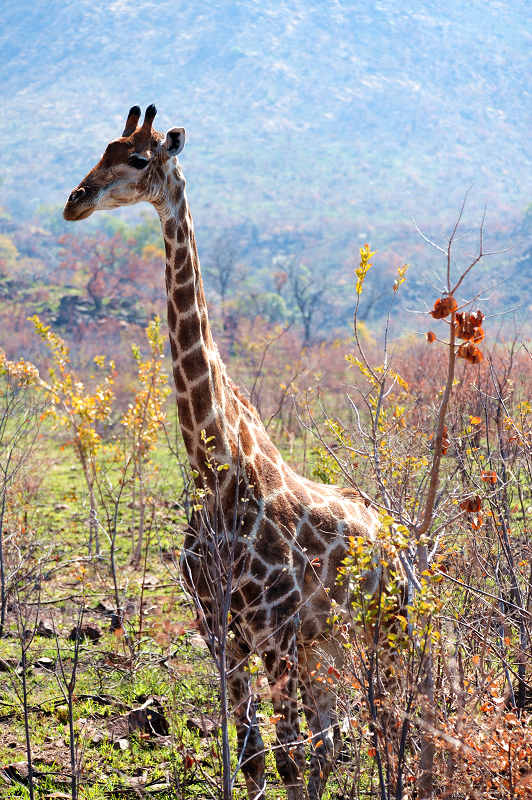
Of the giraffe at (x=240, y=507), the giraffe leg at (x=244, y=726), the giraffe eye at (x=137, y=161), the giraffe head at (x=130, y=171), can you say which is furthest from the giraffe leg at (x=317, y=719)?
the giraffe eye at (x=137, y=161)

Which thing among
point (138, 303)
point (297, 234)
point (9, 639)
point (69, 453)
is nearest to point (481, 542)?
point (9, 639)

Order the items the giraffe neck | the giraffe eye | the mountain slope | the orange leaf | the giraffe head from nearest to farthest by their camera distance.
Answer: the orange leaf
the giraffe head
the giraffe eye
the giraffe neck
the mountain slope

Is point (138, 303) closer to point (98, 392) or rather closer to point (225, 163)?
point (98, 392)

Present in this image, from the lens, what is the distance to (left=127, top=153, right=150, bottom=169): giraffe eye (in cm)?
423

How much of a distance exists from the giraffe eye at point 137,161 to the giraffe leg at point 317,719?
9.11ft

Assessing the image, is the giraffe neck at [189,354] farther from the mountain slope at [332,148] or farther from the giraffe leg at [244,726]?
the mountain slope at [332,148]

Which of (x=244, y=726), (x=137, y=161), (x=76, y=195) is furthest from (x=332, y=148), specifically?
(x=244, y=726)

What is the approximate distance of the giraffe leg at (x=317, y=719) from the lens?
4645 mm

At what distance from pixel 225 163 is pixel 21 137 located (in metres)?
50.0

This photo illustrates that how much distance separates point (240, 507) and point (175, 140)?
2.01m

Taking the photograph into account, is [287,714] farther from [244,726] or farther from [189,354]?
[189,354]

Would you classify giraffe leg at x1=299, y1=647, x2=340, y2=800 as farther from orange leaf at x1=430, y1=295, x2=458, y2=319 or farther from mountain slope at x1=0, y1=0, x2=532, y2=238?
mountain slope at x1=0, y1=0, x2=532, y2=238

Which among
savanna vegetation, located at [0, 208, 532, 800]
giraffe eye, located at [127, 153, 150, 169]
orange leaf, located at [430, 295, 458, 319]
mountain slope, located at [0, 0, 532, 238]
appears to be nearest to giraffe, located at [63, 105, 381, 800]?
giraffe eye, located at [127, 153, 150, 169]

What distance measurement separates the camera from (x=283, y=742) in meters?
4.33
